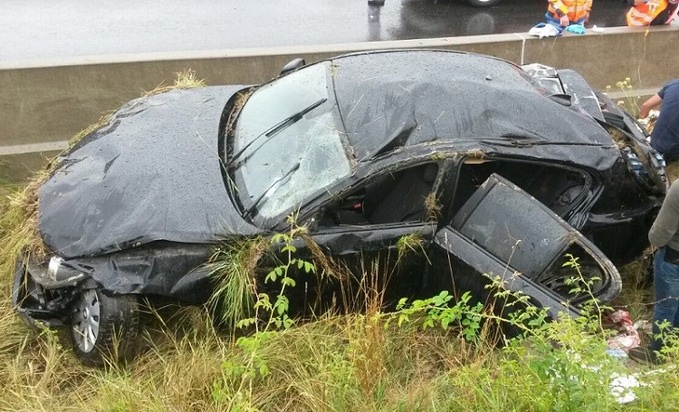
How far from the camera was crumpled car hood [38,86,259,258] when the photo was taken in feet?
10.9

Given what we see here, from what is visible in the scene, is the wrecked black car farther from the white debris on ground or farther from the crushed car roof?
the white debris on ground

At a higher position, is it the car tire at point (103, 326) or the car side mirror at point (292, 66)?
the car side mirror at point (292, 66)

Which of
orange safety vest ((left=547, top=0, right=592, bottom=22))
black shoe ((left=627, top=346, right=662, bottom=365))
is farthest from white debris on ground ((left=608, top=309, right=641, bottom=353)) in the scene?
orange safety vest ((left=547, top=0, right=592, bottom=22))

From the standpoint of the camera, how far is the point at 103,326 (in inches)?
129

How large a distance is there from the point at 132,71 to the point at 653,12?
4.82 m

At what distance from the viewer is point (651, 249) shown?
4266 millimetres

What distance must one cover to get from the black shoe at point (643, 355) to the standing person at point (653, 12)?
3807 millimetres

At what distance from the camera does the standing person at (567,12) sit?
658cm

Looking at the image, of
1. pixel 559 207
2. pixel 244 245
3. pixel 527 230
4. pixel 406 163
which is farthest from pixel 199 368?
pixel 559 207

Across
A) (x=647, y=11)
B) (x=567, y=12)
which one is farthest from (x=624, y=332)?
(x=567, y=12)

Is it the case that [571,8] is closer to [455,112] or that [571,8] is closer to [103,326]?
[455,112]

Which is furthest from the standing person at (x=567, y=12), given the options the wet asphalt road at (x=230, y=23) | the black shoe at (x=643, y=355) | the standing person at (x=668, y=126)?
the black shoe at (x=643, y=355)

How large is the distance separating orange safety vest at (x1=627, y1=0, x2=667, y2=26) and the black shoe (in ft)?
12.5

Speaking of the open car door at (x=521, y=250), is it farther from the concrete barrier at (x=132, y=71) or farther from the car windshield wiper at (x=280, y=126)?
the concrete barrier at (x=132, y=71)
